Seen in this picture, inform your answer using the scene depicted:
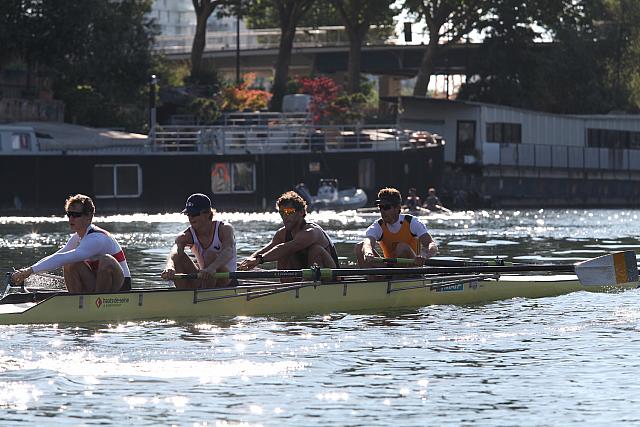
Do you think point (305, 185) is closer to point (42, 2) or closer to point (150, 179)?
point (150, 179)

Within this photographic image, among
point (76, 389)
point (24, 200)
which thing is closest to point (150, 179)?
point (24, 200)

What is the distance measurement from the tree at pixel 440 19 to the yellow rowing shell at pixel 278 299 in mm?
82401

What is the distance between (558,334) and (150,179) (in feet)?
174

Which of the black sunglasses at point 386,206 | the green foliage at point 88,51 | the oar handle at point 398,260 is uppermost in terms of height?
the green foliage at point 88,51

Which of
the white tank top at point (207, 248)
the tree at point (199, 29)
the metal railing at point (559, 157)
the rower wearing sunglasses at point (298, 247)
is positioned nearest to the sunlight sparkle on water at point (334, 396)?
the white tank top at point (207, 248)

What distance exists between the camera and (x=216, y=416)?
17.3 metres

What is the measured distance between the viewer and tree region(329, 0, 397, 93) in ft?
354

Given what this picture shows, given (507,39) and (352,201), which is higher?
(507,39)

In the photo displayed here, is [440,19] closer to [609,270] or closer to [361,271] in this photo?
[609,270]

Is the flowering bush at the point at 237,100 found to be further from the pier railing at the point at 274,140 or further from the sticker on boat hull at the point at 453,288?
the sticker on boat hull at the point at 453,288

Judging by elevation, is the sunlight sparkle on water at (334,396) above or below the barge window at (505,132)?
below

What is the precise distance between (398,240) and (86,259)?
6440 millimetres

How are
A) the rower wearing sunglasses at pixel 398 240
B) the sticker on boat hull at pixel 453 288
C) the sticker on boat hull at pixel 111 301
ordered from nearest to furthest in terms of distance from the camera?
the sticker on boat hull at pixel 111 301
the rower wearing sunglasses at pixel 398 240
the sticker on boat hull at pixel 453 288

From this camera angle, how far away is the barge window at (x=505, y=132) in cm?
9606
